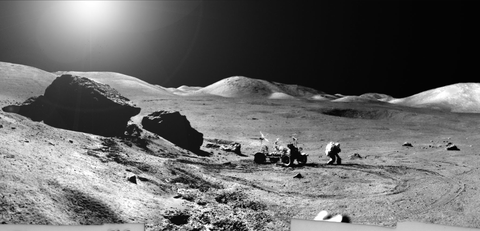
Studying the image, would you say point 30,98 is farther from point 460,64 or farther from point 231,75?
point 460,64

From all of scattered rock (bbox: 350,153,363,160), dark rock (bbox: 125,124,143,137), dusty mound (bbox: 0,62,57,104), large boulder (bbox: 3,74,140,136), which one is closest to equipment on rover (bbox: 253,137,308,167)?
scattered rock (bbox: 350,153,363,160)

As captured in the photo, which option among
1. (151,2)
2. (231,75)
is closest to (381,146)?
(231,75)

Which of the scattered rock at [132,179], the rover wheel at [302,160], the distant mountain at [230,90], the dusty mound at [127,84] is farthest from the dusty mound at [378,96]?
the scattered rock at [132,179]

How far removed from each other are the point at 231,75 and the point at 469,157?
7.62 feet

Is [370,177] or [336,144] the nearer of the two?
[370,177]

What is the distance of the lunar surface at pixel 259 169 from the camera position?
2.38 m

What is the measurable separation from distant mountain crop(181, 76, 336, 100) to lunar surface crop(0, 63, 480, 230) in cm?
3

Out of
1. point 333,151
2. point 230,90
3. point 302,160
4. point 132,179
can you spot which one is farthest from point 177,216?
point 230,90

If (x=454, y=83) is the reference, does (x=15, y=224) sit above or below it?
below

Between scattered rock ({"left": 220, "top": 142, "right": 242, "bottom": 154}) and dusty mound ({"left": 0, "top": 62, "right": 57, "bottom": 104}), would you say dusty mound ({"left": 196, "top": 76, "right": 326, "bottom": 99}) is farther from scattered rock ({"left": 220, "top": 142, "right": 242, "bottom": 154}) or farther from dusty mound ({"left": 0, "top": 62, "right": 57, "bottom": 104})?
dusty mound ({"left": 0, "top": 62, "right": 57, "bottom": 104})

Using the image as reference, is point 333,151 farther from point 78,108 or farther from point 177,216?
point 78,108

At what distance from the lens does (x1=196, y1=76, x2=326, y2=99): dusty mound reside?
3.41m

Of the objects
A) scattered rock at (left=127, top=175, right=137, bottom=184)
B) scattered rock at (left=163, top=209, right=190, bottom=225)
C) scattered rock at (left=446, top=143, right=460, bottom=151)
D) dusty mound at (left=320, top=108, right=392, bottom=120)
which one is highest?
dusty mound at (left=320, top=108, right=392, bottom=120)

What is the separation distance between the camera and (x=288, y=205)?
2719 mm
